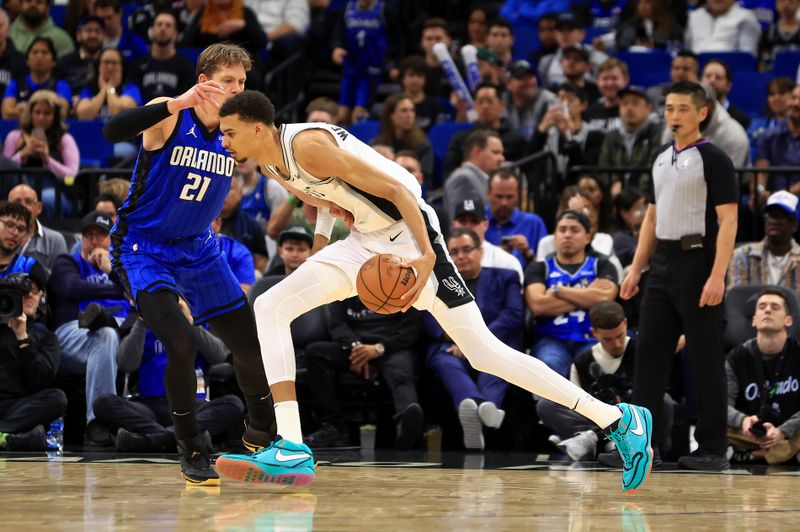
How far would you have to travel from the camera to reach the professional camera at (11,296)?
784cm

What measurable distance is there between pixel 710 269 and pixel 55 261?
4.54m

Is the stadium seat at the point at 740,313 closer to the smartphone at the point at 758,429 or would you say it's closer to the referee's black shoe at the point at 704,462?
the smartphone at the point at 758,429

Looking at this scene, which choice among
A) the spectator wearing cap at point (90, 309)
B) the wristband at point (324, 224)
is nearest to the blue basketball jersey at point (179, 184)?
the wristband at point (324, 224)

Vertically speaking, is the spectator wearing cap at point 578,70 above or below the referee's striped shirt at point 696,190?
above

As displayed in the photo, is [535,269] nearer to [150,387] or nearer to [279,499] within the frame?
[150,387]

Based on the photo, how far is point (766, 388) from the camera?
304 inches

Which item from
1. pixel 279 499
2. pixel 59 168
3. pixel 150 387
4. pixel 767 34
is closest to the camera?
pixel 279 499

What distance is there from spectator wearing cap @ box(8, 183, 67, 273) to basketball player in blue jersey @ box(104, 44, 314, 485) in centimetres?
329

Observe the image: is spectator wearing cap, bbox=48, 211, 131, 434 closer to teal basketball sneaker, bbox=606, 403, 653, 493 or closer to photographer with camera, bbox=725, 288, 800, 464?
teal basketball sneaker, bbox=606, 403, 653, 493

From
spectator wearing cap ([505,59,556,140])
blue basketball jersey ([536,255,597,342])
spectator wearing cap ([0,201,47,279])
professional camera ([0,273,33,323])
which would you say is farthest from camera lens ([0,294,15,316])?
spectator wearing cap ([505,59,556,140])

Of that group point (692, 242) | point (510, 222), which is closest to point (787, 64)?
point (510, 222)

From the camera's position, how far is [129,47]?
1359cm

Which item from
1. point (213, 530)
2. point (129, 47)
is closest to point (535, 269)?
point (213, 530)

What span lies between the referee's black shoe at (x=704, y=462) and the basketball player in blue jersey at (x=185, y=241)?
96.3 inches
